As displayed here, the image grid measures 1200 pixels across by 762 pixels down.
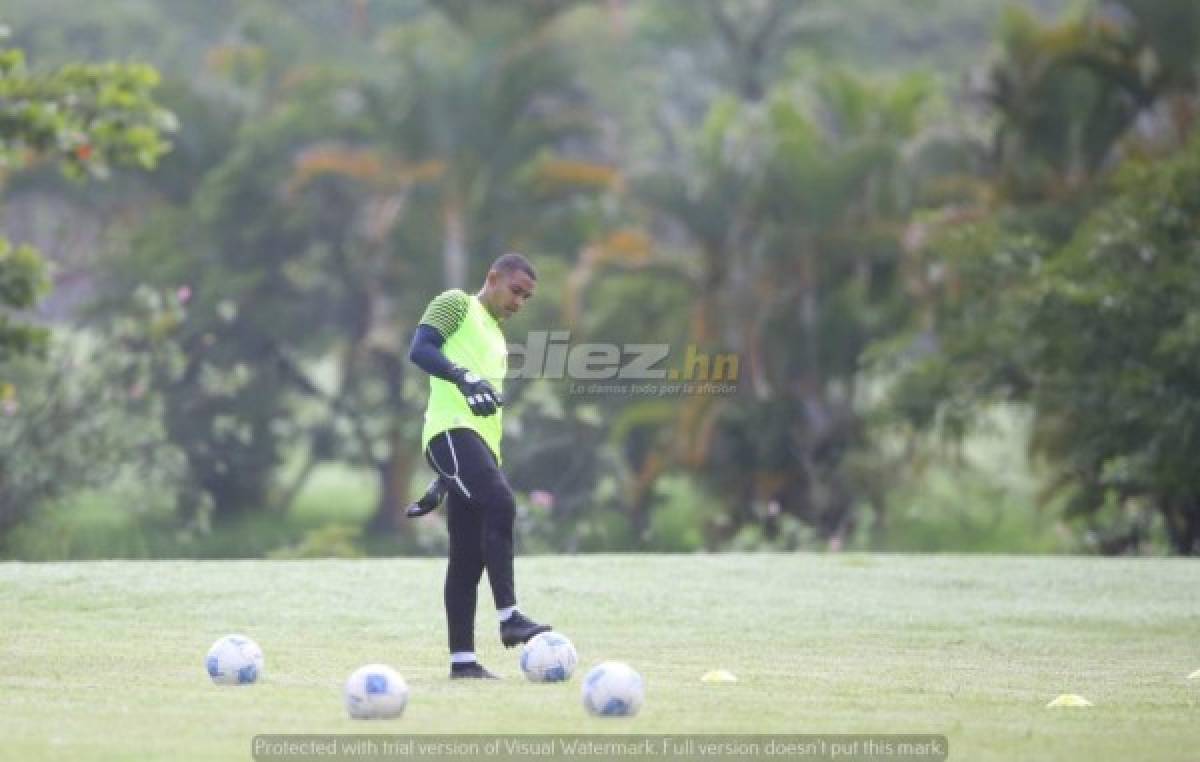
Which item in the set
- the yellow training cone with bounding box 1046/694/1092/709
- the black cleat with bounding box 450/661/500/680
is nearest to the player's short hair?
the black cleat with bounding box 450/661/500/680

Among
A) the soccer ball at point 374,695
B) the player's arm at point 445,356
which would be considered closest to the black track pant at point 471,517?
the player's arm at point 445,356

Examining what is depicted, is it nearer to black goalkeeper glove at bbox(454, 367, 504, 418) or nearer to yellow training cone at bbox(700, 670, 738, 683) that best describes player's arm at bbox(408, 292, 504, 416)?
black goalkeeper glove at bbox(454, 367, 504, 418)

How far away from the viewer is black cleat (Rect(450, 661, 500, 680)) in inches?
487

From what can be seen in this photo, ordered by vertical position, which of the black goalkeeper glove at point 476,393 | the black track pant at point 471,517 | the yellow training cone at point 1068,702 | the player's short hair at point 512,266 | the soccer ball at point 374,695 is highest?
the player's short hair at point 512,266

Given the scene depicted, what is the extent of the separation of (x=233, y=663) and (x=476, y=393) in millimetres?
1724

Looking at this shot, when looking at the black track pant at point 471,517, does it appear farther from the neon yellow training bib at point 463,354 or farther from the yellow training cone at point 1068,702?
the yellow training cone at point 1068,702

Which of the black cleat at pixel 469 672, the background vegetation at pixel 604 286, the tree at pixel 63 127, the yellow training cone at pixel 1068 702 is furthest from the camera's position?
the background vegetation at pixel 604 286

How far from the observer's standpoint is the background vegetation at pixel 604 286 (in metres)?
27.6

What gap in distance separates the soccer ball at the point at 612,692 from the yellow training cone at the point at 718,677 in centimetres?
200

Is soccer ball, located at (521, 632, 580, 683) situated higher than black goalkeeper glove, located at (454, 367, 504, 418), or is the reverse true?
black goalkeeper glove, located at (454, 367, 504, 418)

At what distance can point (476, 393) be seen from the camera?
39.7 ft

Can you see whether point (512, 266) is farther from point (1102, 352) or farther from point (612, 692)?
point (1102, 352)

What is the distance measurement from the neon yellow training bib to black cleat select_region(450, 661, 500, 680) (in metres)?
1.06

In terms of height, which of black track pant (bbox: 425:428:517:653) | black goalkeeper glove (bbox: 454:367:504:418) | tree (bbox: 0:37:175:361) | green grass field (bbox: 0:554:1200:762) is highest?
tree (bbox: 0:37:175:361)
